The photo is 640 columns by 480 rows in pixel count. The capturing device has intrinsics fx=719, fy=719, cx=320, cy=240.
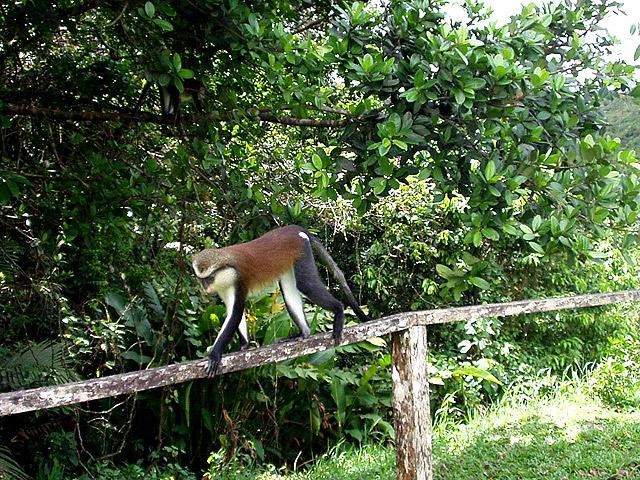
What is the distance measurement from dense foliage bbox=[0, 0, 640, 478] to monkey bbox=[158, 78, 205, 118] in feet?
0.14

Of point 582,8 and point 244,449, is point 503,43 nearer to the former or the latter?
point 582,8

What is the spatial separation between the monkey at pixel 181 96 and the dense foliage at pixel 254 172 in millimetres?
41

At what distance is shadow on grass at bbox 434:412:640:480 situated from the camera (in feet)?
15.6

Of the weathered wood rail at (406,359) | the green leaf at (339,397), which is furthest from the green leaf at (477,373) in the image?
the weathered wood rail at (406,359)

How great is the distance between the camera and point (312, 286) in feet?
11.7

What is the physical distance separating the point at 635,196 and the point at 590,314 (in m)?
5.00

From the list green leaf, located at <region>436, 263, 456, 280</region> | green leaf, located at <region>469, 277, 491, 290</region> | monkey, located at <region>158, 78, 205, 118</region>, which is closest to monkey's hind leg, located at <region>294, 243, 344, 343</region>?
green leaf, located at <region>436, 263, 456, 280</region>

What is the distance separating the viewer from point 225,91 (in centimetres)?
431

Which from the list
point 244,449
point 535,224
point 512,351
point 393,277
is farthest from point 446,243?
point 535,224

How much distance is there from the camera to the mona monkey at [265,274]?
3264 mm

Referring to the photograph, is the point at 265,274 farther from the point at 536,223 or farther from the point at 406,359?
the point at 536,223

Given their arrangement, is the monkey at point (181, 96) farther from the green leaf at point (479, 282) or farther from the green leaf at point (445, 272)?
the green leaf at point (479, 282)

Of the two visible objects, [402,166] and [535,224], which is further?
[402,166]

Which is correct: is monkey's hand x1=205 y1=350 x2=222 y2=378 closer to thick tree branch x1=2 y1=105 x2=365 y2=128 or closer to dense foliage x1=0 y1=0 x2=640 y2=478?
dense foliage x1=0 y1=0 x2=640 y2=478
